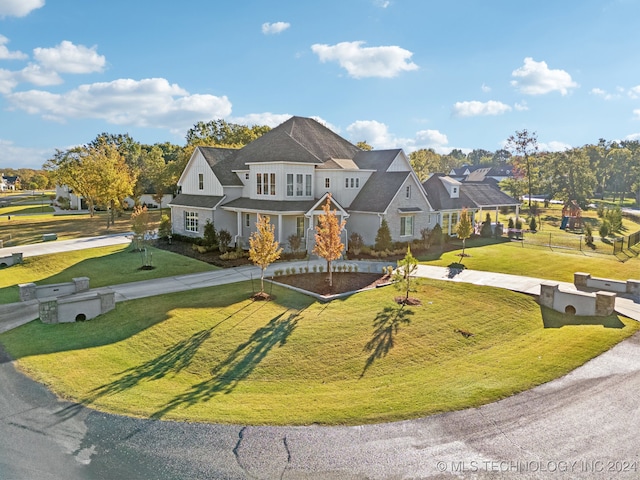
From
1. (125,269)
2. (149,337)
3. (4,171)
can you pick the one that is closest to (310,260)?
(125,269)

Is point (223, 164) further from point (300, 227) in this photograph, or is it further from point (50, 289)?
point (50, 289)

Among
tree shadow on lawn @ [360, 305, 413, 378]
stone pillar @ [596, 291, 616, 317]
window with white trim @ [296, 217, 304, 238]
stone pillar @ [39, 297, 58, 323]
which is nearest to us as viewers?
tree shadow on lawn @ [360, 305, 413, 378]

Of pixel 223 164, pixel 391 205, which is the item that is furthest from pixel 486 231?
pixel 223 164

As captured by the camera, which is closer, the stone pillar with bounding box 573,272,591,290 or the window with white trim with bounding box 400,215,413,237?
the stone pillar with bounding box 573,272,591,290

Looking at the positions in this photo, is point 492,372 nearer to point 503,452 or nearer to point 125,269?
point 503,452

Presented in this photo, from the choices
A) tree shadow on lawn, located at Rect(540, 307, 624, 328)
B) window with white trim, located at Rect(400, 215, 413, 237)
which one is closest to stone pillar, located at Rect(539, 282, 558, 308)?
tree shadow on lawn, located at Rect(540, 307, 624, 328)

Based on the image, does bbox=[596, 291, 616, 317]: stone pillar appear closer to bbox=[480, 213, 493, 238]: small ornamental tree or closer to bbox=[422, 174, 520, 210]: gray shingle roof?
bbox=[422, 174, 520, 210]: gray shingle roof
